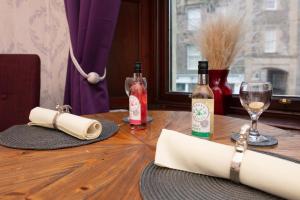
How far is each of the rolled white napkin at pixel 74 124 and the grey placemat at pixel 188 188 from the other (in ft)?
0.95

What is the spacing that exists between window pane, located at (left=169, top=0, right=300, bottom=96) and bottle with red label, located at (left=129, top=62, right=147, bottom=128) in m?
0.84

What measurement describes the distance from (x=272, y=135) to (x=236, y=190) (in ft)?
1.38

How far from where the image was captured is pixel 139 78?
3.08 feet

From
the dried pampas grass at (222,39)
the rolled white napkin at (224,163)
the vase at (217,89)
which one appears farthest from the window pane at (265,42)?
the rolled white napkin at (224,163)

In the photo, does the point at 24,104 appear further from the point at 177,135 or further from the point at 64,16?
the point at 177,135

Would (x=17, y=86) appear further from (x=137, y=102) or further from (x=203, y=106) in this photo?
(x=203, y=106)

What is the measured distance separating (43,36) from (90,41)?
33cm

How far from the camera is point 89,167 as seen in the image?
23.5 inches

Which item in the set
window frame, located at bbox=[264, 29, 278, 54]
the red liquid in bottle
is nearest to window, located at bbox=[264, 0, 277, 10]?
window frame, located at bbox=[264, 29, 278, 54]

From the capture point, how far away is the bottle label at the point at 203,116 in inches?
29.4

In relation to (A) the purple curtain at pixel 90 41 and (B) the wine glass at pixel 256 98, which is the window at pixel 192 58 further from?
(B) the wine glass at pixel 256 98

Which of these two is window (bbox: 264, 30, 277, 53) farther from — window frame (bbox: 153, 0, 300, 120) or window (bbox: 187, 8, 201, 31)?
window frame (bbox: 153, 0, 300, 120)

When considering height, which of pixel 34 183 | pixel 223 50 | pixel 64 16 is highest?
pixel 64 16

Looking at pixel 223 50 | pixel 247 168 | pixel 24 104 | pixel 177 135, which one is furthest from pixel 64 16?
pixel 247 168
